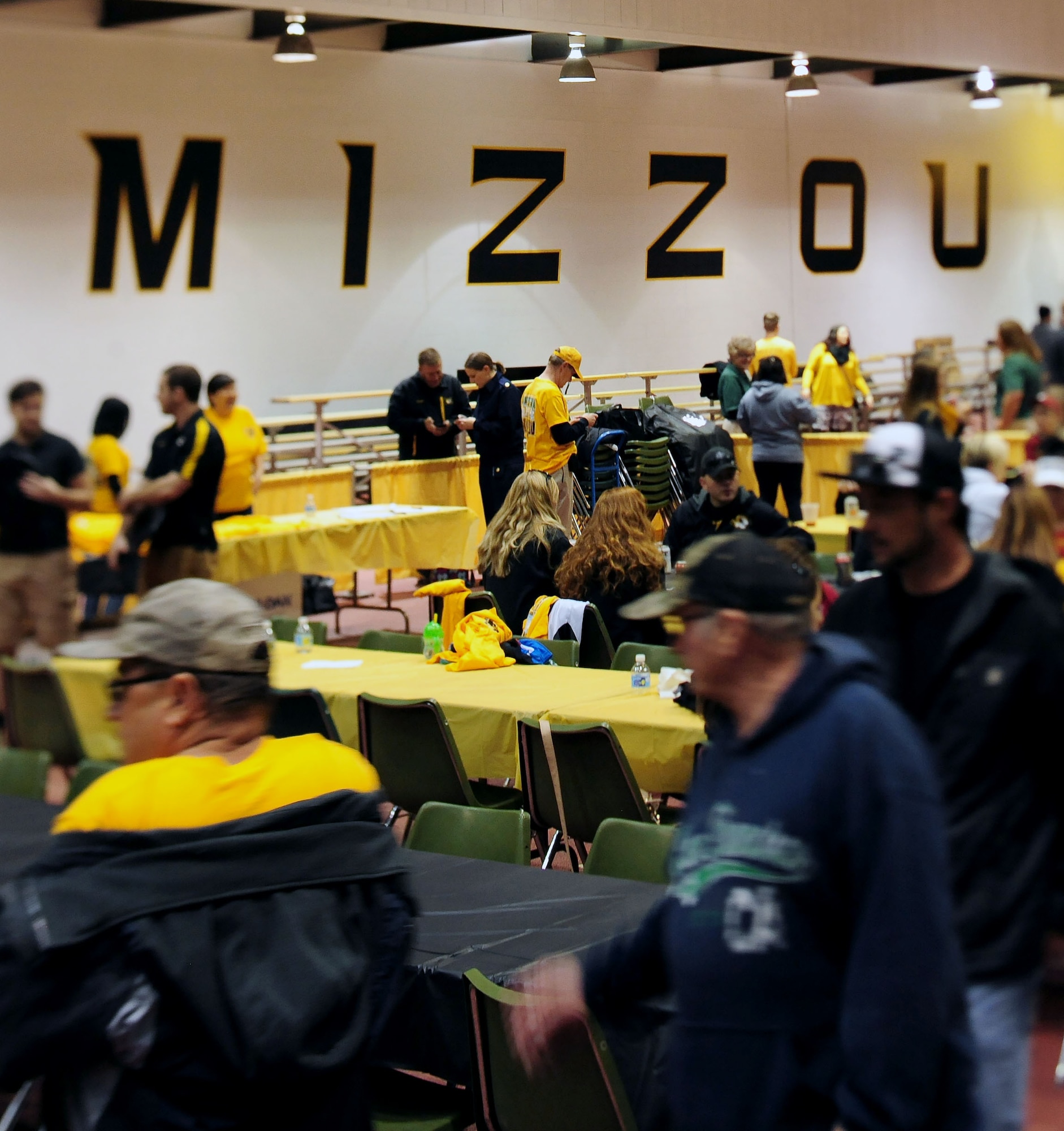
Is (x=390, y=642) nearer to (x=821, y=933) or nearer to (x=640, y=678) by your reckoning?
(x=640, y=678)

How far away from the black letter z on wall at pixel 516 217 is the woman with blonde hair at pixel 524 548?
9297 mm

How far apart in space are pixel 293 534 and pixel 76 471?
75.8 inches

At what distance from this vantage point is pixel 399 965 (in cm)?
204

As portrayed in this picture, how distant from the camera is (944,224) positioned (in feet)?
72.0

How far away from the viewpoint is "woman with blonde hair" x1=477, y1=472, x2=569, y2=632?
268 inches

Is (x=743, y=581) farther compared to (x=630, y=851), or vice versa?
(x=630, y=851)

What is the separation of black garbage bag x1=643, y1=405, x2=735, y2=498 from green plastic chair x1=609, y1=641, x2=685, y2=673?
5813 mm

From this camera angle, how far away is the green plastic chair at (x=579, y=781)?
183 inches

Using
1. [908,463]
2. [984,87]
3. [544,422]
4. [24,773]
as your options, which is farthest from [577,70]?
[908,463]

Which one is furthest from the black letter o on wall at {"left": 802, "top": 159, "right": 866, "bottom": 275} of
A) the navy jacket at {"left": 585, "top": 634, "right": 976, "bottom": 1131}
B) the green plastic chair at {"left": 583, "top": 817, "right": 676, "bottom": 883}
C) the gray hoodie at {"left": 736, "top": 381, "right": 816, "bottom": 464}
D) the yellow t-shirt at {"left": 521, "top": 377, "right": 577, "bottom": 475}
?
the navy jacket at {"left": 585, "top": 634, "right": 976, "bottom": 1131}

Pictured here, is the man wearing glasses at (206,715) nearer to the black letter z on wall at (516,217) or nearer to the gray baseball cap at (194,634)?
the gray baseball cap at (194,634)

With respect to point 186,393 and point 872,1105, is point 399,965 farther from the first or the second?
point 186,393

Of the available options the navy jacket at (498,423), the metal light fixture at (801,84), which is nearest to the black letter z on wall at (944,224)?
the metal light fixture at (801,84)

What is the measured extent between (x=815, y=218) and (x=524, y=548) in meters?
13.9
